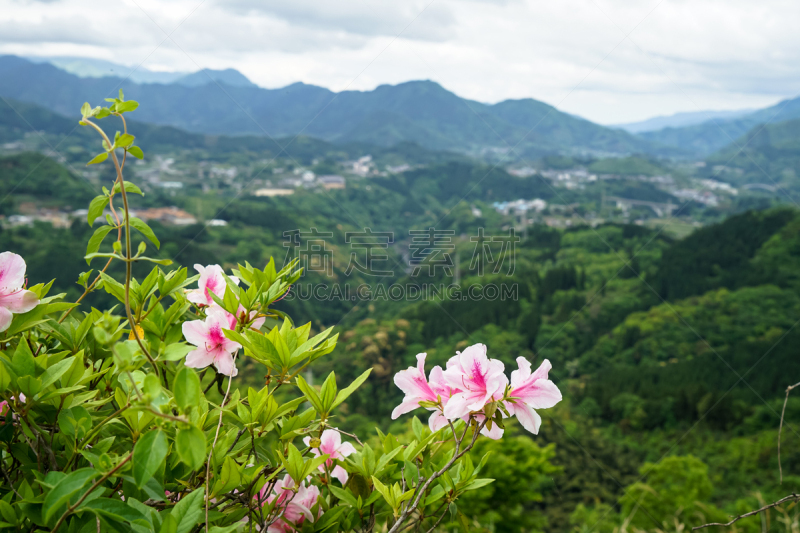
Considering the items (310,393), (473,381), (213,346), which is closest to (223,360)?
(213,346)

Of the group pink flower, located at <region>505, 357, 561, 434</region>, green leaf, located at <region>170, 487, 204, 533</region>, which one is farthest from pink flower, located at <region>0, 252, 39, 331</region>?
pink flower, located at <region>505, 357, 561, 434</region>

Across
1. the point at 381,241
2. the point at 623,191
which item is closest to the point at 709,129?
the point at 623,191

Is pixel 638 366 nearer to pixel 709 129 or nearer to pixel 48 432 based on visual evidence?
pixel 48 432

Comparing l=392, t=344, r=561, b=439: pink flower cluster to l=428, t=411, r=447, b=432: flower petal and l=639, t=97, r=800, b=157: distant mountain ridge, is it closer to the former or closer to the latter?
l=428, t=411, r=447, b=432: flower petal

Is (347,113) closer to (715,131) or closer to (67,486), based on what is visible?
(715,131)

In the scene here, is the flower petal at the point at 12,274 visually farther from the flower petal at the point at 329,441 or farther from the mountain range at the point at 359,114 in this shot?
the mountain range at the point at 359,114

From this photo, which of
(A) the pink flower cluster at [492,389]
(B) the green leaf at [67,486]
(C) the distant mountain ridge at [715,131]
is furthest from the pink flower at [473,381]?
(C) the distant mountain ridge at [715,131]

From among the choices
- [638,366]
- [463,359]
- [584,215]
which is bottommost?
[638,366]
